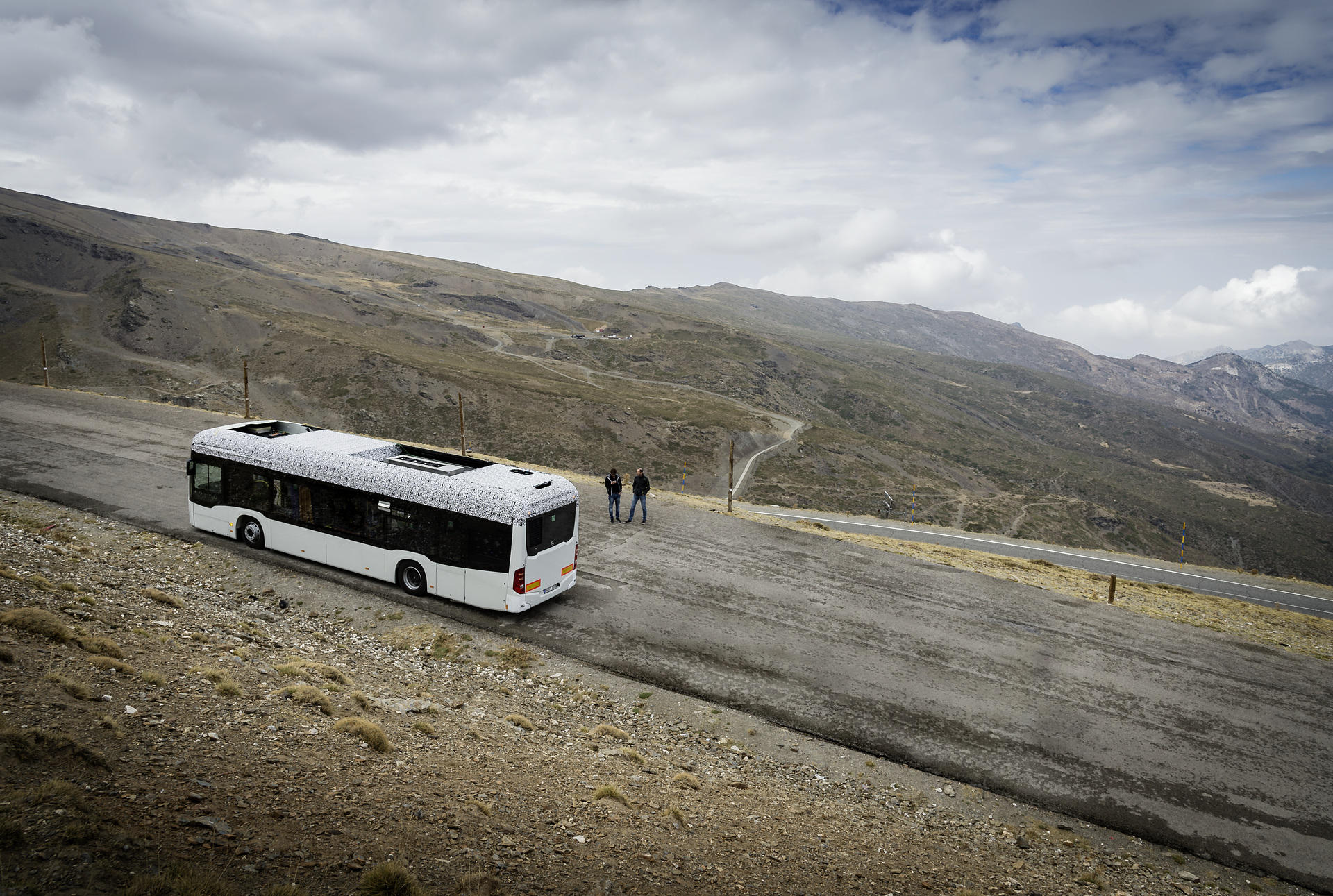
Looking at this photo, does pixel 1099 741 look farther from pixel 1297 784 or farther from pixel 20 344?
pixel 20 344

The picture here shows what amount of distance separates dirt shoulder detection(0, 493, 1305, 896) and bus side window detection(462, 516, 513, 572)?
1753mm

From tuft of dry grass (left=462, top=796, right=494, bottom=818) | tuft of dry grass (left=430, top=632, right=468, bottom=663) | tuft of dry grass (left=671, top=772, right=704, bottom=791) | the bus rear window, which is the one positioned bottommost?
tuft of dry grass (left=671, top=772, right=704, bottom=791)

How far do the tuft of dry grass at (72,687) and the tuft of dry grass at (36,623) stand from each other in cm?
140

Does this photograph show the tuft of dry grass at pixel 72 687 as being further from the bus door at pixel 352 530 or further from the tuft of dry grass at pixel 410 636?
the bus door at pixel 352 530

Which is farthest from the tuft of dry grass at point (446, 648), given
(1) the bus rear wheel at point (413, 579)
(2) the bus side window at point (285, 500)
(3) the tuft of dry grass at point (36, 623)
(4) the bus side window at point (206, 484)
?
(4) the bus side window at point (206, 484)

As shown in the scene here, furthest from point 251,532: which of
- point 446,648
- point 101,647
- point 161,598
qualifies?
point 101,647

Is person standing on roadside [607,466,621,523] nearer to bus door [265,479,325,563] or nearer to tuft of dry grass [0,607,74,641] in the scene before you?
bus door [265,479,325,563]

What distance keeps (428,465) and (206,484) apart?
702 cm

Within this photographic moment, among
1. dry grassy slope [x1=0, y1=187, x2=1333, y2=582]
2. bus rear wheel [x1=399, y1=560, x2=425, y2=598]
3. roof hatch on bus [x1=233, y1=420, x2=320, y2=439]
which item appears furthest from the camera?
dry grassy slope [x1=0, y1=187, x2=1333, y2=582]

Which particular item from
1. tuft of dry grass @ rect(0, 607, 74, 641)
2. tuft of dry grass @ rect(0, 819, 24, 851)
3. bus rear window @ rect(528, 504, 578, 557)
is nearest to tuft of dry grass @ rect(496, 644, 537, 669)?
bus rear window @ rect(528, 504, 578, 557)

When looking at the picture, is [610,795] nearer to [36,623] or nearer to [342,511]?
[36,623]

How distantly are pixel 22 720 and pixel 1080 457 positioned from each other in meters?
169

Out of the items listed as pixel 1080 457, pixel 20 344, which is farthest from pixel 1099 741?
pixel 1080 457

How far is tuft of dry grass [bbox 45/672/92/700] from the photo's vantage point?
780cm
